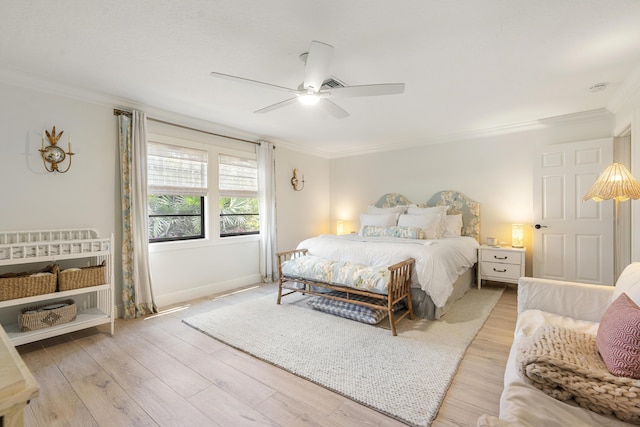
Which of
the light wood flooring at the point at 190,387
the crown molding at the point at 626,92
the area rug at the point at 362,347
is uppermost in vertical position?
the crown molding at the point at 626,92

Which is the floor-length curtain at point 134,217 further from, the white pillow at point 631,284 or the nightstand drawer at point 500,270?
the nightstand drawer at point 500,270

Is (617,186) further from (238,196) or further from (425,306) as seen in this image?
(238,196)

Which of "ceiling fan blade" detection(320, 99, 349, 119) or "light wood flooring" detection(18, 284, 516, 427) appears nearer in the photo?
"light wood flooring" detection(18, 284, 516, 427)

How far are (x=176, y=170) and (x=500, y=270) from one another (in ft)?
15.3

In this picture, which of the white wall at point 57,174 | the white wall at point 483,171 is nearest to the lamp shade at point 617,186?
the white wall at point 483,171

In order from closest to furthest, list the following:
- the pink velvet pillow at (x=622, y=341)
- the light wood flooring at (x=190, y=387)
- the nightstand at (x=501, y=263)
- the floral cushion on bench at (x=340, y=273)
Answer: the pink velvet pillow at (x=622, y=341) < the light wood flooring at (x=190, y=387) < the floral cushion on bench at (x=340, y=273) < the nightstand at (x=501, y=263)

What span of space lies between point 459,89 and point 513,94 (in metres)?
0.67

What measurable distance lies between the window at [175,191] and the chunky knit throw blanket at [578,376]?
3.87 m

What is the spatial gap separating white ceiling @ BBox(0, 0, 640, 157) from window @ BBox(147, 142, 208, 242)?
650mm

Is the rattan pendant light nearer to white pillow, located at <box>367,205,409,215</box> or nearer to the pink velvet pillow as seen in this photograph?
the pink velvet pillow

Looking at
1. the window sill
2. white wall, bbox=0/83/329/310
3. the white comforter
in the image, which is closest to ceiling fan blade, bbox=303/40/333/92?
the white comforter

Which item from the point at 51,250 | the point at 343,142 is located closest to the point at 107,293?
the point at 51,250

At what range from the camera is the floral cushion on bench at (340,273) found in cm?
287

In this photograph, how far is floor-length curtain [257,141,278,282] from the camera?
15.8 feet
